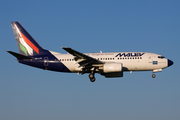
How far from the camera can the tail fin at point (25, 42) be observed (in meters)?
51.2

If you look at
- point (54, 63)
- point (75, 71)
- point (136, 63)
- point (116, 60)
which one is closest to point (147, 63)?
point (136, 63)

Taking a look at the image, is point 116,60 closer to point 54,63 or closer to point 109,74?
point 109,74

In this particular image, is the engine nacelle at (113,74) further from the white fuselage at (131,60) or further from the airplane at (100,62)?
the white fuselage at (131,60)

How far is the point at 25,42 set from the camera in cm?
5212

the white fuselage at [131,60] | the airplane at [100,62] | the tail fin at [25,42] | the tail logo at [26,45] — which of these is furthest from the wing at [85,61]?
the tail logo at [26,45]

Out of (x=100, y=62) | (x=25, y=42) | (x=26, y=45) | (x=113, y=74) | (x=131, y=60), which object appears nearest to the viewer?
(x=100, y=62)

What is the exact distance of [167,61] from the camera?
4856cm

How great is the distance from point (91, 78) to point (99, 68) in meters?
2.10

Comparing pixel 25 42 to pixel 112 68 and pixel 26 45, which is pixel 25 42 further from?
pixel 112 68

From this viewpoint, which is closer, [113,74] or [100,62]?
[100,62]

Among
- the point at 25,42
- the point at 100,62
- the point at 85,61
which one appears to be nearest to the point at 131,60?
the point at 100,62

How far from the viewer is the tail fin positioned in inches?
2016

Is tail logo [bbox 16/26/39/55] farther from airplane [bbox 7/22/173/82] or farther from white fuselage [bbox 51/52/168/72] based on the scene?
white fuselage [bbox 51/52/168/72]

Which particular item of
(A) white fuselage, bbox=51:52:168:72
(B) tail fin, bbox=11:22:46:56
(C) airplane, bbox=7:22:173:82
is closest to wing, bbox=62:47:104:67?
(C) airplane, bbox=7:22:173:82
